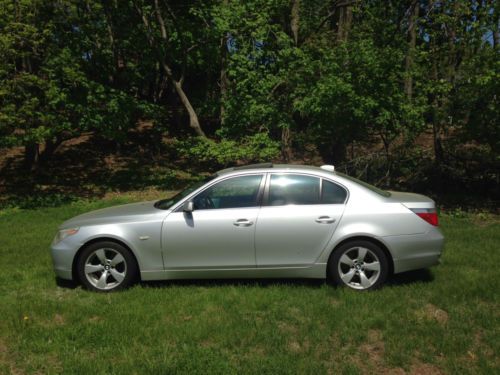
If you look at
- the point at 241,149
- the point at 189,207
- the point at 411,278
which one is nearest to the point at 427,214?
the point at 411,278

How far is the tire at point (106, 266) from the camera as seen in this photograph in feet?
17.9

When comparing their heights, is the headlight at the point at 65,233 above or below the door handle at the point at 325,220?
below

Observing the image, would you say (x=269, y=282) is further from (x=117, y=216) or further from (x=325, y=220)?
(x=117, y=216)

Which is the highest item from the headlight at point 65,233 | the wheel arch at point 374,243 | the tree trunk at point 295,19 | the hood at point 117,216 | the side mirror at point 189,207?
the tree trunk at point 295,19

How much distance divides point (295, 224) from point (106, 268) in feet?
7.31

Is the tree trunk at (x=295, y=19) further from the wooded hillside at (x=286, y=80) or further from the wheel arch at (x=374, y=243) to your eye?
the wheel arch at (x=374, y=243)

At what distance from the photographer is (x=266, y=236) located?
529 cm

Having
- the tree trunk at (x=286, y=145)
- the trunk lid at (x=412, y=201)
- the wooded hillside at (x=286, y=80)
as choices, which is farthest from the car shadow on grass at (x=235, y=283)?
the tree trunk at (x=286, y=145)

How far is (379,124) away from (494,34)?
3.43 m

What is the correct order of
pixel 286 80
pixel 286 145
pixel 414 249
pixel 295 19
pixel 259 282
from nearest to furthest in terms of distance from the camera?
pixel 414 249, pixel 259 282, pixel 286 80, pixel 286 145, pixel 295 19

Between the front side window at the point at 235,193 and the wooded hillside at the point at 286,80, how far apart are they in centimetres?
618

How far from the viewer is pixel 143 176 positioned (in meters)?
16.3

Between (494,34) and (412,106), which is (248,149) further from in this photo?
(494,34)

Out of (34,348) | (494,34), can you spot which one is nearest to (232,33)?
(494,34)
